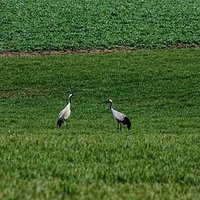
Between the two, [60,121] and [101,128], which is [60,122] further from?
[101,128]

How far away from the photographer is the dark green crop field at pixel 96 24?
4644 cm

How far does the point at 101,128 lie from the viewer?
23000 millimetres

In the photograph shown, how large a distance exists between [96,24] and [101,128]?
29749 millimetres

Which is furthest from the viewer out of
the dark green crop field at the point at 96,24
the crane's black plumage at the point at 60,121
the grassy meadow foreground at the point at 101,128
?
the dark green crop field at the point at 96,24

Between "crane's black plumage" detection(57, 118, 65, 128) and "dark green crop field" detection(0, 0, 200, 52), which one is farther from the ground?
"dark green crop field" detection(0, 0, 200, 52)

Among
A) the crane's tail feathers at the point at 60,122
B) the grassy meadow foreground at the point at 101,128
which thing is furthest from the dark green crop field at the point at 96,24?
the crane's tail feathers at the point at 60,122

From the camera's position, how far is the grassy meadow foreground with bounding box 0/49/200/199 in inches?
372

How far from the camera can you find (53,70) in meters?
38.2

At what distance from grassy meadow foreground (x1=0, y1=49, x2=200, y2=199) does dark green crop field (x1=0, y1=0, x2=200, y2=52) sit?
3.54 metres

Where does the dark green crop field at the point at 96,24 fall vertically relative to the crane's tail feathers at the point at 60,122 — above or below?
above

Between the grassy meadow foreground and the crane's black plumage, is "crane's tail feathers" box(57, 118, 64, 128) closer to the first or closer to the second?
the crane's black plumage

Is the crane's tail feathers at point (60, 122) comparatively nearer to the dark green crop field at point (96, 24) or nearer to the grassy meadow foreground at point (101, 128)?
Answer: the grassy meadow foreground at point (101, 128)

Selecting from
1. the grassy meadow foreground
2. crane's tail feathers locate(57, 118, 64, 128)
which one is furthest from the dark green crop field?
crane's tail feathers locate(57, 118, 64, 128)

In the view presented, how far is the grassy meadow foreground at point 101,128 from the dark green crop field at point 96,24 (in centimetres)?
354
